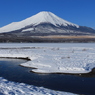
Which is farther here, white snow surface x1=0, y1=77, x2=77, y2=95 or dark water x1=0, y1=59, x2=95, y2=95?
dark water x1=0, y1=59, x2=95, y2=95

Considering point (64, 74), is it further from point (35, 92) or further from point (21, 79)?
point (35, 92)

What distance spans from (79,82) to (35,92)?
329 cm

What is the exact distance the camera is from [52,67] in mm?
15898

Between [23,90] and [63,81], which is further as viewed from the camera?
[63,81]

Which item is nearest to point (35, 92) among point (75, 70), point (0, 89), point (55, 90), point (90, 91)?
point (55, 90)

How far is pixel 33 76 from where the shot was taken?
13.2m

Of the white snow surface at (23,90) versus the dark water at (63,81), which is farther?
the dark water at (63,81)

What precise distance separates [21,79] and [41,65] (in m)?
4.65

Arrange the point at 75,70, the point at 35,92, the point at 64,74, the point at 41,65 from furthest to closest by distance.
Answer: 1. the point at 41,65
2. the point at 75,70
3. the point at 64,74
4. the point at 35,92

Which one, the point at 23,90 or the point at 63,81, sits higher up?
the point at 23,90

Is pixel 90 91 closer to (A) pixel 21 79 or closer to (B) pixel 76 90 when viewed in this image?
(B) pixel 76 90

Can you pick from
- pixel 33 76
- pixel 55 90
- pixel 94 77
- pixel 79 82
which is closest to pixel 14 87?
pixel 55 90

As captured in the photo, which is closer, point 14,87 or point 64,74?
point 14,87

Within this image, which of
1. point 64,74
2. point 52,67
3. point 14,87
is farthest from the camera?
point 52,67
